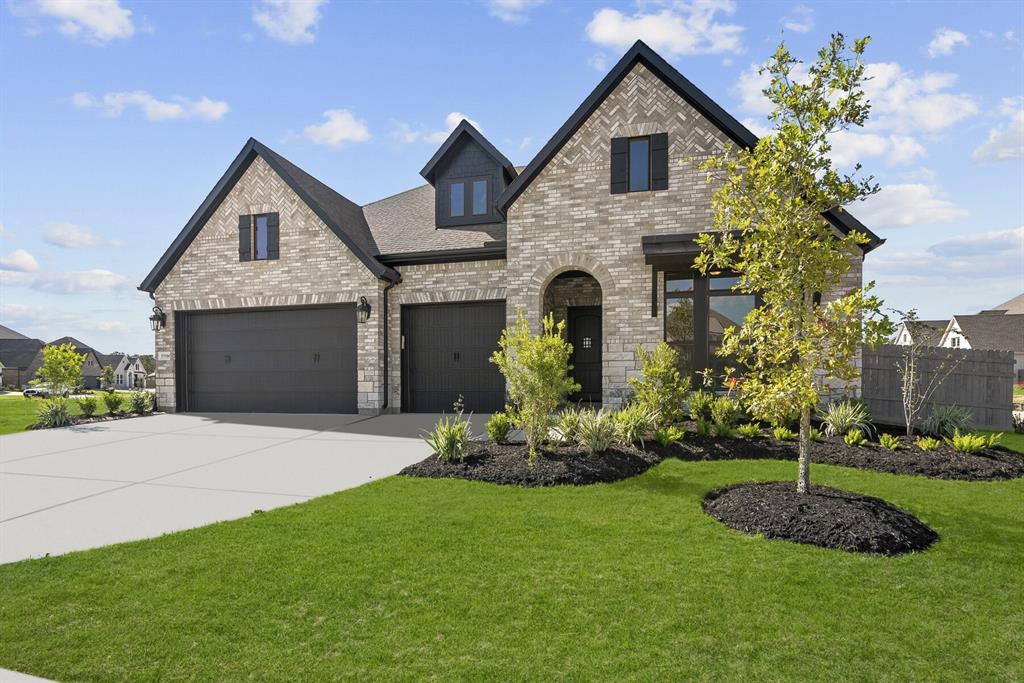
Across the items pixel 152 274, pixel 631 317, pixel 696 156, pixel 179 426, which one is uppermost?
pixel 696 156

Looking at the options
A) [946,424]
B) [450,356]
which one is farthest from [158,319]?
[946,424]

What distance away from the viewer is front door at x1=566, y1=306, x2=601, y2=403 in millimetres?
15438

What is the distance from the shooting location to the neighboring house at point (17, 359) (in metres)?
64.6

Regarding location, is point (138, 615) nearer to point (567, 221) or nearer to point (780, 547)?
point (780, 547)

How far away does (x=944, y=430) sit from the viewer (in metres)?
9.45

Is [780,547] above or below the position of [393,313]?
below

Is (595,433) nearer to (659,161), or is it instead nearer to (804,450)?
(804,450)

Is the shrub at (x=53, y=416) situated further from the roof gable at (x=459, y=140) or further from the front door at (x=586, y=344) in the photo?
the front door at (x=586, y=344)

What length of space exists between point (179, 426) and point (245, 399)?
294 centimetres

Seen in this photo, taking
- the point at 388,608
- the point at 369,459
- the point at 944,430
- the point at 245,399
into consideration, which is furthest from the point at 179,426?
the point at 944,430

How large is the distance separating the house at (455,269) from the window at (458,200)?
2.0 inches

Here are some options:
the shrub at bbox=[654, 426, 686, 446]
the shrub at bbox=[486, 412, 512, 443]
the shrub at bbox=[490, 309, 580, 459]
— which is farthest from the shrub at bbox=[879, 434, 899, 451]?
the shrub at bbox=[486, 412, 512, 443]

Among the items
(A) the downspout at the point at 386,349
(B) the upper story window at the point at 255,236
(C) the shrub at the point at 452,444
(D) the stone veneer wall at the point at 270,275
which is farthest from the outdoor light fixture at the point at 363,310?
(C) the shrub at the point at 452,444

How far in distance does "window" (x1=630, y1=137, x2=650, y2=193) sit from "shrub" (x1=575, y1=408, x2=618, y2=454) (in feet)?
19.9
